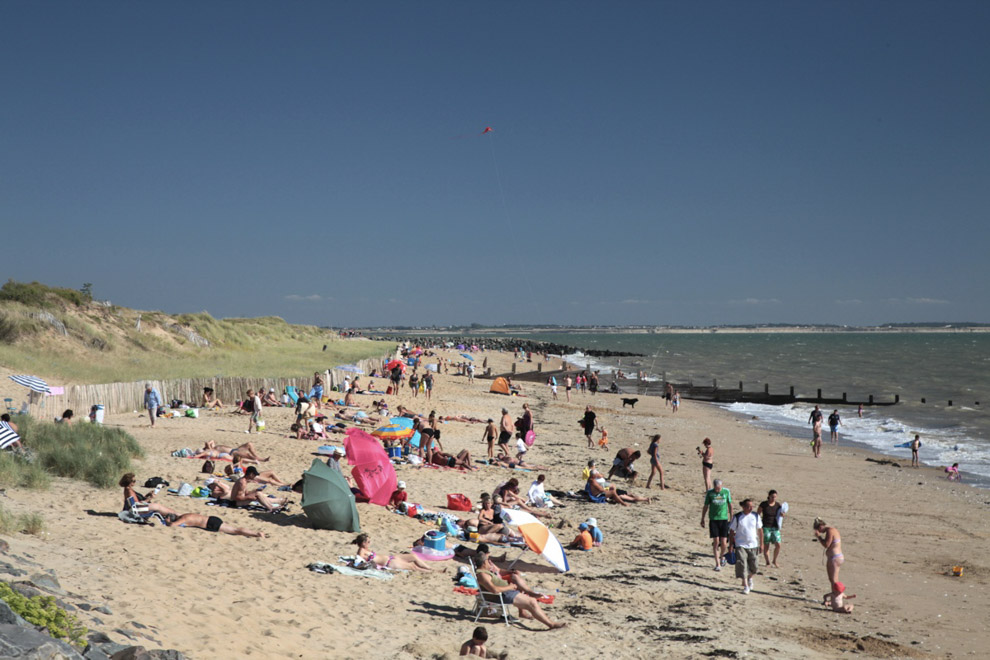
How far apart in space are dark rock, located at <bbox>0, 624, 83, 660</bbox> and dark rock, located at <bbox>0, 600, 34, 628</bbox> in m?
0.14

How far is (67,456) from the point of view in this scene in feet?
39.1

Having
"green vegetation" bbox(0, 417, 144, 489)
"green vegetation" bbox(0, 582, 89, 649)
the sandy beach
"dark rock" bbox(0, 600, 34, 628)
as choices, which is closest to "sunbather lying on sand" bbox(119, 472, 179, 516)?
the sandy beach

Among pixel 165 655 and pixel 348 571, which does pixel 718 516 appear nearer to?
pixel 348 571

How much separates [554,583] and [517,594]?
1686 mm

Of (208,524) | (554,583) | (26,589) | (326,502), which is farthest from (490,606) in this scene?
(26,589)

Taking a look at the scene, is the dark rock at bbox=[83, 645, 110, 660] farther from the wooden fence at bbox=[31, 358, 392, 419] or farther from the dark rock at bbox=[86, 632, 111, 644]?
the wooden fence at bbox=[31, 358, 392, 419]

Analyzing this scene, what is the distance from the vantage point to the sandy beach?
772cm

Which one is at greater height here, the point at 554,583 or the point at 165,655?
the point at 165,655

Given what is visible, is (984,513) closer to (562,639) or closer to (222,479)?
(562,639)

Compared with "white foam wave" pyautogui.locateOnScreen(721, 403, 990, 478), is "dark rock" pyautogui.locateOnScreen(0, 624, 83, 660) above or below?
above

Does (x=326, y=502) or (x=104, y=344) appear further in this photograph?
(x=104, y=344)

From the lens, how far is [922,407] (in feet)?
127

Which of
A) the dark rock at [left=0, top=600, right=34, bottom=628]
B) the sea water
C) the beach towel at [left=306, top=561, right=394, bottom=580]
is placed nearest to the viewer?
the dark rock at [left=0, top=600, right=34, bottom=628]

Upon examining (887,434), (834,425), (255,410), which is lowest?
(887,434)
